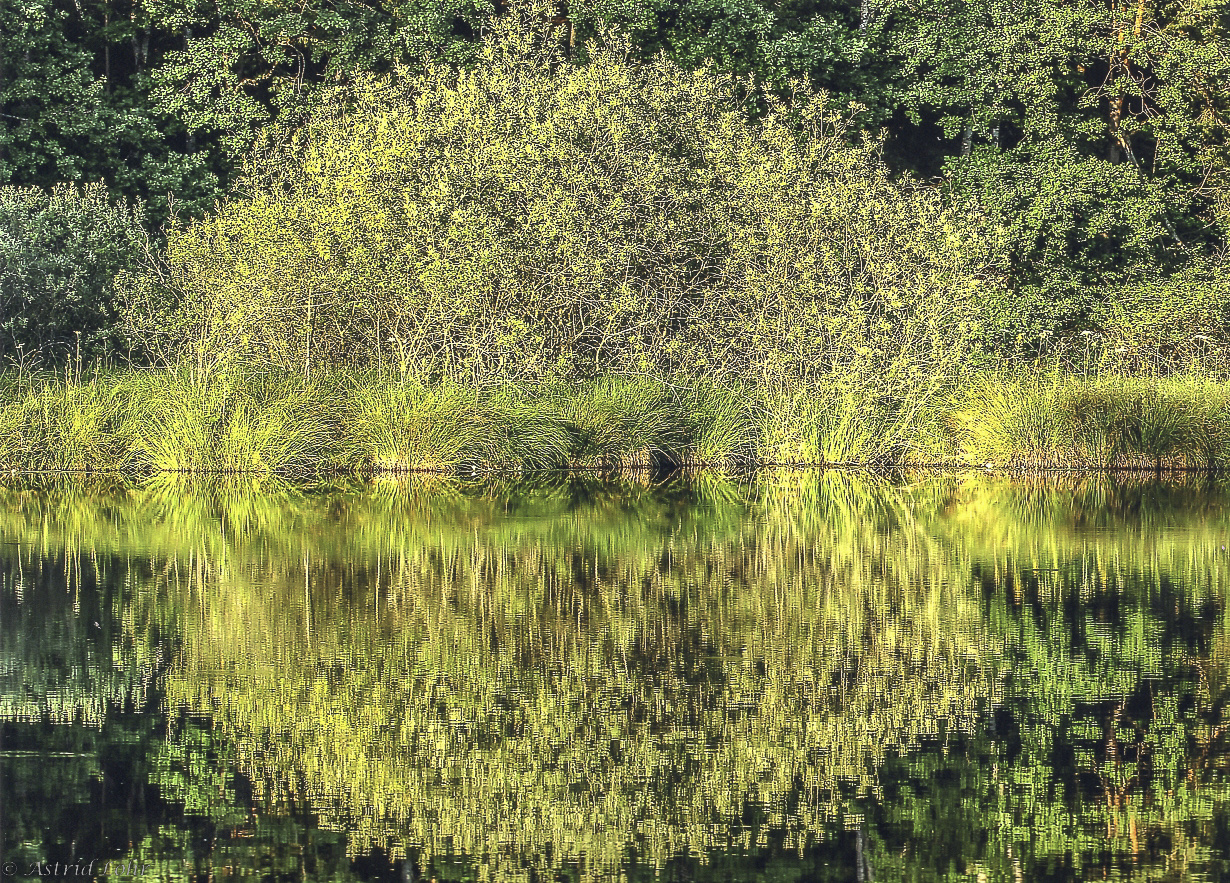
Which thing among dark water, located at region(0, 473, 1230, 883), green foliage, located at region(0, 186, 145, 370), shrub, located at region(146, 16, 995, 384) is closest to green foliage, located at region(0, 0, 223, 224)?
green foliage, located at region(0, 186, 145, 370)

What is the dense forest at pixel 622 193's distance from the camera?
897 inches

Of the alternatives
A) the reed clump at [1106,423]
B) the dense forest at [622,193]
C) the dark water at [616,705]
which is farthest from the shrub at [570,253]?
the dark water at [616,705]

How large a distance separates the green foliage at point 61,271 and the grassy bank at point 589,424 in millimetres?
3738

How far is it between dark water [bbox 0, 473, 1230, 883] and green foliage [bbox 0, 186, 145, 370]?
1174cm

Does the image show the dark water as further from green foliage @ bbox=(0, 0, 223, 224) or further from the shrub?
green foliage @ bbox=(0, 0, 223, 224)

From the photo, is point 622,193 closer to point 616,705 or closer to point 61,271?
point 61,271

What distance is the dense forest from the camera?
22.8 meters

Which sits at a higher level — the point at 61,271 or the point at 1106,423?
the point at 61,271

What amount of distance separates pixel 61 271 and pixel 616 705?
2004 centimetres

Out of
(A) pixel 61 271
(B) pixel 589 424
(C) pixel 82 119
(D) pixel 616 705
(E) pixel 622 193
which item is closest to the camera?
(D) pixel 616 705

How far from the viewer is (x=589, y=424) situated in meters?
21.9

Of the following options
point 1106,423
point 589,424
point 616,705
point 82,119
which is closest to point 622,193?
point 589,424

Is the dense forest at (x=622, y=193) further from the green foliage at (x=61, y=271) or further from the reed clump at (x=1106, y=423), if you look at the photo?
the reed clump at (x=1106, y=423)

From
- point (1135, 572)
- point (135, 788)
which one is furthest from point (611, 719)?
point (1135, 572)
